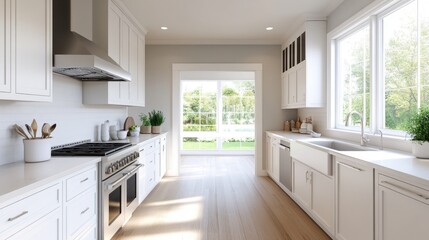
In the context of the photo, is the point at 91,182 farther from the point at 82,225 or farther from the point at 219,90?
the point at 219,90

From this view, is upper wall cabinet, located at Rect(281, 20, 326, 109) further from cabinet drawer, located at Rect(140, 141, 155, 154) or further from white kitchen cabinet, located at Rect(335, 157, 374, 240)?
cabinet drawer, located at Rect(140, 141, 155, 154)

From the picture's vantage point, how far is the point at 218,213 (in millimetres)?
A: 3486

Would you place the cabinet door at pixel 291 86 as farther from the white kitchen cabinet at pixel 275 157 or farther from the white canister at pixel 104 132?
the white canister at pixel 104 132

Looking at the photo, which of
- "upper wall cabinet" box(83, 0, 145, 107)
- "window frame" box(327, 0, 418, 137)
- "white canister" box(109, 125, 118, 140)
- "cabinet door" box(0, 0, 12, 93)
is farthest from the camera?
"white canister" box(109, 125, 118, 140)

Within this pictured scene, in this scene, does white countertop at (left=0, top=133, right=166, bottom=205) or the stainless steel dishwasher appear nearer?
white countertop at (left=0, top=133, right=166, bottom=205)

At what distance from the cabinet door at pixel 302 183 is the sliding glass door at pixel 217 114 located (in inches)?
190

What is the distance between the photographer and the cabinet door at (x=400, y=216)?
61.6 inches

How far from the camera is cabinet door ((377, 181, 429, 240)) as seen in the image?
1563mm

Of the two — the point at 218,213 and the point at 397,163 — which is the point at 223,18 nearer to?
the point at 218,213

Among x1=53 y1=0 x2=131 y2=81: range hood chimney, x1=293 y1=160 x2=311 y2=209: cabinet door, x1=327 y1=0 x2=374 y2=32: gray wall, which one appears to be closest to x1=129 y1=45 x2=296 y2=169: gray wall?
x1=327 y1=0 x2=374 y2=32: gray wall

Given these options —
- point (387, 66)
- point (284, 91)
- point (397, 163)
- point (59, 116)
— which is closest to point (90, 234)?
point (59, 116)

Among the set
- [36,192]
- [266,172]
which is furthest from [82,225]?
[266,172]

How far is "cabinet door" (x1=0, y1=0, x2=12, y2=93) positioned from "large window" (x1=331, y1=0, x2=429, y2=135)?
3043 mm

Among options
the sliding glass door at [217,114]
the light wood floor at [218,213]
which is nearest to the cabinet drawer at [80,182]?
the light wood floor at [218,213]
